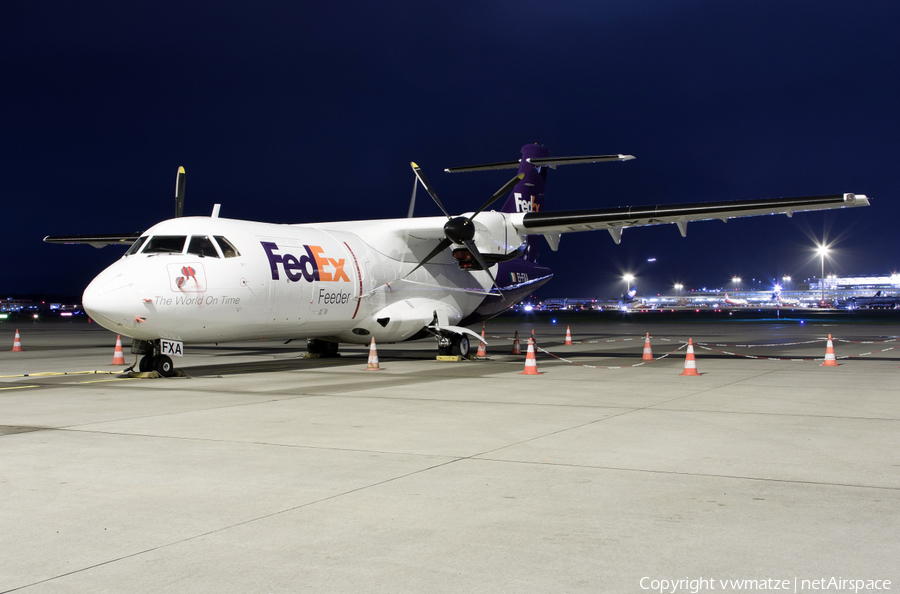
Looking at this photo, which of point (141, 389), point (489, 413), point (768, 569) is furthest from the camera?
point (141, 389)

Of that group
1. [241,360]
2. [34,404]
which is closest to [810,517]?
[34,404]

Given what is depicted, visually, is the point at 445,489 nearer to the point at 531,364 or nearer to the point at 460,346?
the point at 531,364

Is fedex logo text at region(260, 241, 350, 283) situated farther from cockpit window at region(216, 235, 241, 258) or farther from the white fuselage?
cockpit window at region(216, 235, 241, 258)

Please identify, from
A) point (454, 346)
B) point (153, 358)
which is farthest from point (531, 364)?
point (153, 358)

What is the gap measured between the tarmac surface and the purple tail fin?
1264 centimetres

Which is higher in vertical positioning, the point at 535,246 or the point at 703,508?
the point at 535,246

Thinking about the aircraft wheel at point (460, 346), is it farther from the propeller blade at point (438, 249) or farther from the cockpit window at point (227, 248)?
the cockpit window at point (227, 248)

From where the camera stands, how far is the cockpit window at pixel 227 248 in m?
14.6

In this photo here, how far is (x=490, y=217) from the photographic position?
19703 mm

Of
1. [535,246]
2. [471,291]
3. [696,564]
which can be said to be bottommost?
[696,564]

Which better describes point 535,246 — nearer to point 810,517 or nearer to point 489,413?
point 489,413

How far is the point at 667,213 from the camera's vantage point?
728 inches

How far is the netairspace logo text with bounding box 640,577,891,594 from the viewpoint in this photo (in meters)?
3.56

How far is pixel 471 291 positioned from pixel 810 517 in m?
16.9
